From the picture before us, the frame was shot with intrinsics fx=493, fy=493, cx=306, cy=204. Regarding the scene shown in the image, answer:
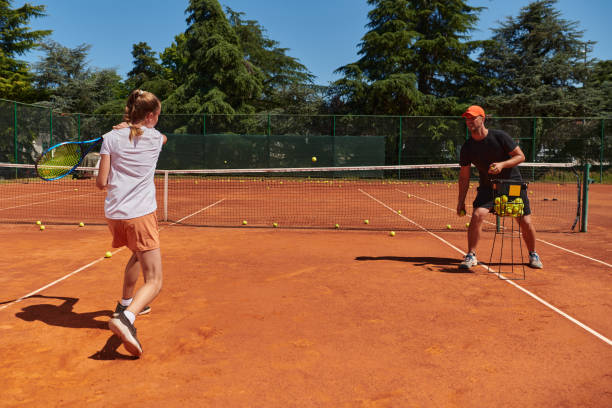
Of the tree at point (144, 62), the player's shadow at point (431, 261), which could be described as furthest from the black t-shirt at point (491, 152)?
the tree at point (144, 62)

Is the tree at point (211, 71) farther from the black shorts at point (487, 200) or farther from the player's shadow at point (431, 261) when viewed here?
the black shorts at point (487, 200)

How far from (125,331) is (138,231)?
23.1 inches

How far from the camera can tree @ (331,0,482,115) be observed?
87.2 feet

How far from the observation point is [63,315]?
3.79 meters

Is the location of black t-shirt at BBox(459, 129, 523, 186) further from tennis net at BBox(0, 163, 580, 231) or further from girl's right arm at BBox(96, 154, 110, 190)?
girl's right arm at BBox(96, 154, 110, 190)

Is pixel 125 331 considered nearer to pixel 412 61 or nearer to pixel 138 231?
pixel 138 231

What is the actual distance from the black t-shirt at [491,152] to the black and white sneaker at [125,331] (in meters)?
3.69

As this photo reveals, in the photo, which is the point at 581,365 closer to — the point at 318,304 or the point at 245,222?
the point at 318,304

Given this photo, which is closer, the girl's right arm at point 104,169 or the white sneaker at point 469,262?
the girl's right arm at point 104,169

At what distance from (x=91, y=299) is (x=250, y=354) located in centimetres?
186

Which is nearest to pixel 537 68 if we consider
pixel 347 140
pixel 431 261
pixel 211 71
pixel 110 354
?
pixel 347 140

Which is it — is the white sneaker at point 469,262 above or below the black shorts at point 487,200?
below

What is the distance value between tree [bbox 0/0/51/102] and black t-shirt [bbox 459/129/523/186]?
29756 millimetres

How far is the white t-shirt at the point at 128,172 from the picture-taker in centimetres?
290
